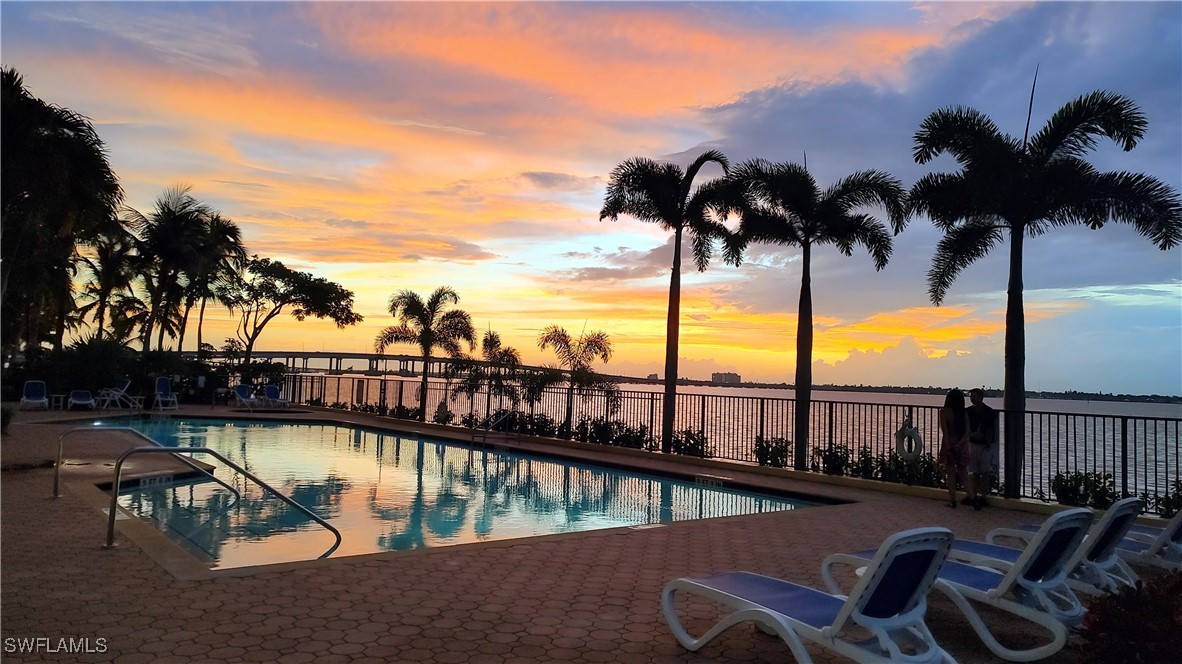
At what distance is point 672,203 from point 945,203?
6569 millimetres

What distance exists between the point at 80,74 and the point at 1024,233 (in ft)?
51.5

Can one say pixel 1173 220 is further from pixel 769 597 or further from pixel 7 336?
pixel 7 336

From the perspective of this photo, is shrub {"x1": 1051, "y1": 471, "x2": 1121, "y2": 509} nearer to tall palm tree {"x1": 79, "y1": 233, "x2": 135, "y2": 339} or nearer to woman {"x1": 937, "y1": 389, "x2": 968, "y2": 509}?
woman {"x1": 937, "y1": 389, "x2": 968, "y2": 509}

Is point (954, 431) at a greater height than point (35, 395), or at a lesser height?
greater

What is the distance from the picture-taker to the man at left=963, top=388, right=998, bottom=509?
9977 millimetres

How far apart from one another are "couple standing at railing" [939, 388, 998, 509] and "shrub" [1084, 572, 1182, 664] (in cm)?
637

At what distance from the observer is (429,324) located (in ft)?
82.4

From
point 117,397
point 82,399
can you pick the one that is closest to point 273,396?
point 117,397

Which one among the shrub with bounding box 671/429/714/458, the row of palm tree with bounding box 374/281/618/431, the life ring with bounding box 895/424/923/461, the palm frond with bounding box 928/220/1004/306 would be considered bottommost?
the shrub with bounding box 671/429/714/458

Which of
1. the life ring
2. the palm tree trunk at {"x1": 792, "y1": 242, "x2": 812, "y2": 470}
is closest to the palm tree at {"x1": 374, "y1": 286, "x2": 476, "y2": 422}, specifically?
the palm tree trunk at {"x1": 792, "y1": 242, "x2": 812, "y2": 470}

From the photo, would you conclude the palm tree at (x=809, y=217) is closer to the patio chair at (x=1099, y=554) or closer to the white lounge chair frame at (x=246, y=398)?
the patio chair at (x=1099, y=554)

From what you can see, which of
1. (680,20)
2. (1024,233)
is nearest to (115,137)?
(680,20)

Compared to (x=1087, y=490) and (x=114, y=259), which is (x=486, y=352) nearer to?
(x=1087, y=490)

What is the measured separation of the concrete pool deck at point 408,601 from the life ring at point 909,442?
3.86 metres
